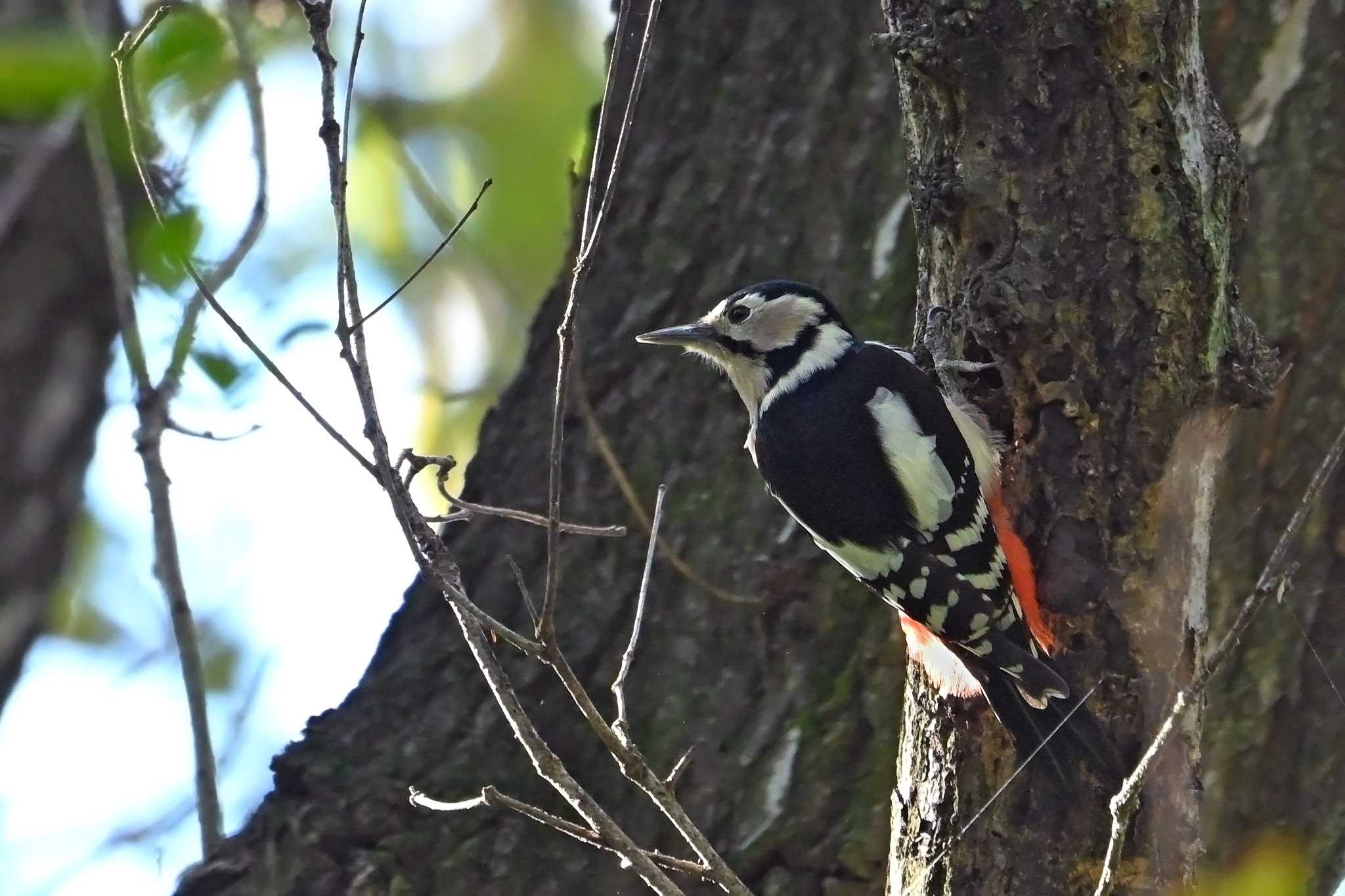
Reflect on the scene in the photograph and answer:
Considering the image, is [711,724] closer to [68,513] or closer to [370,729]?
[370,729]

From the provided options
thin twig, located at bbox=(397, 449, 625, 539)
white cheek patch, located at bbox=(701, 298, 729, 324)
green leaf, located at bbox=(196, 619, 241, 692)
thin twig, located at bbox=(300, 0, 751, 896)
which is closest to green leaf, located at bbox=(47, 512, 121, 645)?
green leaf, located at bbox=(196, 619, 241, 692)

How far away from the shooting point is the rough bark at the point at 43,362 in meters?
3.15

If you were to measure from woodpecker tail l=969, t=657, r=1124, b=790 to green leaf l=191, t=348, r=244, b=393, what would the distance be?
49.5 inches

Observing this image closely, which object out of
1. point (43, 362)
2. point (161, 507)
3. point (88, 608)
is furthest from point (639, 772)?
point (88, 608)

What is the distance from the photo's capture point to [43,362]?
3.26 metres

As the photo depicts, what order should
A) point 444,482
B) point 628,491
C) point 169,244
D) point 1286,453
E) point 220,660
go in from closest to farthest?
1. point 169,244
2. point 444,482
3. point 1286,453
4. point 628,491
5. point 220,660

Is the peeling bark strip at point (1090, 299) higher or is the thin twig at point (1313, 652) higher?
the peeling bark strip at point (1090, 299)

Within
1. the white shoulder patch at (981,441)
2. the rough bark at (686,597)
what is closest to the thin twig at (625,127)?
the white shoulder patch at (981,441)

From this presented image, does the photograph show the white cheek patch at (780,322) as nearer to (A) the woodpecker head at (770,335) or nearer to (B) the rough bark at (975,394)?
(A) the woodpecker head at (770,335)

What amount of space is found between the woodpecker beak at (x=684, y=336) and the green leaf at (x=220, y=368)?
3.13 ft

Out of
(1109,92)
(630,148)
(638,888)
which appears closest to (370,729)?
(638,888)

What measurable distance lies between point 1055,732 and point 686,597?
1.31 m

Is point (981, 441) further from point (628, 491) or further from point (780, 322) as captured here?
point (628, 491)

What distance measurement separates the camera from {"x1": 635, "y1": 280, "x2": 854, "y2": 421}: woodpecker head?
3041 millimetres
